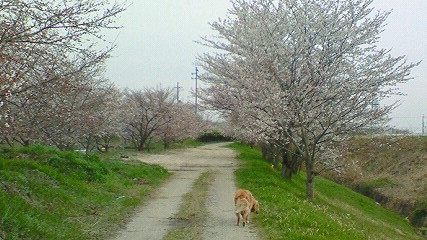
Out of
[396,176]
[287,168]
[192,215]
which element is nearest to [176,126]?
[396,176]

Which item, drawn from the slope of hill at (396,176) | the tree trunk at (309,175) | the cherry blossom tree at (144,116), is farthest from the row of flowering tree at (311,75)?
the cherry blossom tree at (144,116)

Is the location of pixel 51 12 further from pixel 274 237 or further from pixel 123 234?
pixel 274 237

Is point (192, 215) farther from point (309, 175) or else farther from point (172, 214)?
point (309, 175)

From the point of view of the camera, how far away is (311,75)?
1852 centimetres

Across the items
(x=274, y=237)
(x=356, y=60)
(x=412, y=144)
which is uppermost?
(x=356, y=60)

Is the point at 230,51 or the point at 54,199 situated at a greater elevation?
the point at 230,51

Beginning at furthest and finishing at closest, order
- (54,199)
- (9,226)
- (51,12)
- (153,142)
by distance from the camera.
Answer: (153,142)
(54,199)
(51,12)
(9,226)

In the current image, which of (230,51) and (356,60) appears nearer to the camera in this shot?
(356,60)

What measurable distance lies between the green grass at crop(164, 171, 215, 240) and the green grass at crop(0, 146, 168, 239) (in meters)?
1.28

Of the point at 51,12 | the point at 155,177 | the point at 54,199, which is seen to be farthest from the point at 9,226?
the point at 155,177

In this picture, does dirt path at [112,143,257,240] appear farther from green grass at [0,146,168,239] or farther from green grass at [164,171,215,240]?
green grass at [0,146,168,239]

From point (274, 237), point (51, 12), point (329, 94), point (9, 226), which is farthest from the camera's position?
point (329, 94)

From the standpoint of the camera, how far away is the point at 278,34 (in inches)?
785

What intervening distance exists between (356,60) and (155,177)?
372 inches
